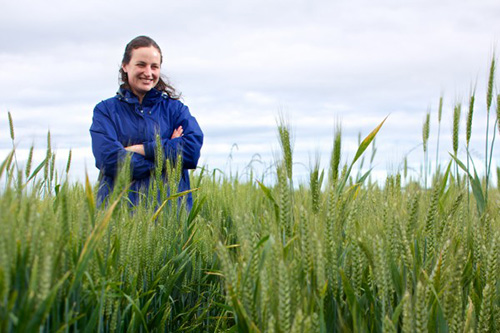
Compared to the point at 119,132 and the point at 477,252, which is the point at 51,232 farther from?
the point at 119,132

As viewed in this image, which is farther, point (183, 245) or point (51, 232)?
point (183, 245)

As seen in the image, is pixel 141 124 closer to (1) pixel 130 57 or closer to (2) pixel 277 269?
(1) pixel 130 57

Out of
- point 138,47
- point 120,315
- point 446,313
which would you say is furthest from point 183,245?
point 138,47

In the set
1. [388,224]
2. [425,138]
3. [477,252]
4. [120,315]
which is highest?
[425,138]

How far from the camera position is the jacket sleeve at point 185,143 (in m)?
3.86

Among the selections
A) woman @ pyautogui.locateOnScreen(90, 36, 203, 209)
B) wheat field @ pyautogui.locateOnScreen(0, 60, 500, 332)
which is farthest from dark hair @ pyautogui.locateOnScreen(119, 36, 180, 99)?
wheat field @ pyautogui.locateOnScreen(0, 60, 500, 332)

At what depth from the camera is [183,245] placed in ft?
8.01

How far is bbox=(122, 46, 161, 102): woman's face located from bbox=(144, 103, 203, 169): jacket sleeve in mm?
358

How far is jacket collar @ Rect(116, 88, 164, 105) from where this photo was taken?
4.26m

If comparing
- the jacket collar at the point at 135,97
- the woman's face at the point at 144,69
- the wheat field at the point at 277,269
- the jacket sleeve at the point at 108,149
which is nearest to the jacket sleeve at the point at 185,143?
the jacket sleeve at the point at 108,149

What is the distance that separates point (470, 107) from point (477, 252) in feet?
3.30

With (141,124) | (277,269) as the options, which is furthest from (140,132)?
(277,269)

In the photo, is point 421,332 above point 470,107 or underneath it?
underneath

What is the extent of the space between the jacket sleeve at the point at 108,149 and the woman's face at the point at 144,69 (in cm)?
35
